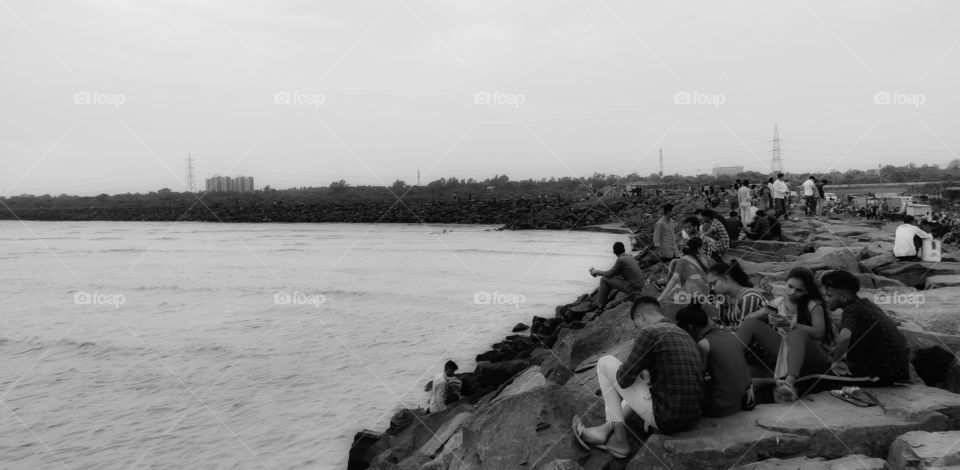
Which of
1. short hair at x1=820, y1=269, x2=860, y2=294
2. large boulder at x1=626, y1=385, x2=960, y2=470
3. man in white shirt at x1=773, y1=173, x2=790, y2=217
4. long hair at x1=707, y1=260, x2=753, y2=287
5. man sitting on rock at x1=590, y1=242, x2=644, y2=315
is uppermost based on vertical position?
man in white shirt at x1=773, y1=173, x2=790, y2=217

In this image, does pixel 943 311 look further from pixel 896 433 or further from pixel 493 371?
pixel 493 371

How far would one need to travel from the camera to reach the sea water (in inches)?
332

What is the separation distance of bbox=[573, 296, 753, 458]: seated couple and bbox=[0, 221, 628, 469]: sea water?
3.91 metres

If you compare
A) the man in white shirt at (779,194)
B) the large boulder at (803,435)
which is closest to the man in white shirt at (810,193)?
the man in white shirt at (779,194)

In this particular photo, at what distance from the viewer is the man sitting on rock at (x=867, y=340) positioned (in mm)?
5102

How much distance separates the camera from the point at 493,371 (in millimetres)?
9586

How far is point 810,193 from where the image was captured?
72.6 feet

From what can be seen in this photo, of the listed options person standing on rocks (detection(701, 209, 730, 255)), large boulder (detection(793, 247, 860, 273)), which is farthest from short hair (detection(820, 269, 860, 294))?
person standing on rocks (detection(701, 209, 730, 255))

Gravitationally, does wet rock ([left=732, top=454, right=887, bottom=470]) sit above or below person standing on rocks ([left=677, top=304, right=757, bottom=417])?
below

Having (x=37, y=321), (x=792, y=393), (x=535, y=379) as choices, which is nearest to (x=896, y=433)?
(x=792, y=393)

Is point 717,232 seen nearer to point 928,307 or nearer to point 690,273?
point 690,273

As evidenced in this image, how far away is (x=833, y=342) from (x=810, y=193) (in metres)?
18.6

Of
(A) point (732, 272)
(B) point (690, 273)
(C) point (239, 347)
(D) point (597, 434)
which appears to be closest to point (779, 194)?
(B) point (690, 273)

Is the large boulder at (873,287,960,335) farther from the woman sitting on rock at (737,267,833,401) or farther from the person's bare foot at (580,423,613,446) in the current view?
the person's bare foot at (580,423,613,446)
